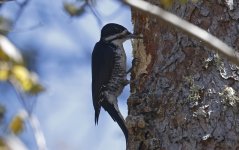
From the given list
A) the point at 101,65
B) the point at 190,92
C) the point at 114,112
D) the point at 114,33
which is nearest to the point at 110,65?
the point at 101,65

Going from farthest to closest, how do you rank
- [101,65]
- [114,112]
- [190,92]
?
[101,65]
[114,112]
[190,92]

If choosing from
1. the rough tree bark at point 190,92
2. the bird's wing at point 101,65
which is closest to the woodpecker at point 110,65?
the bird's wing at point 101,65

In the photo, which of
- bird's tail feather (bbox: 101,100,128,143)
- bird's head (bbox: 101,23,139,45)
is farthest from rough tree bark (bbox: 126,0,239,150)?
bird's head (bbox: 101,23,139,45)

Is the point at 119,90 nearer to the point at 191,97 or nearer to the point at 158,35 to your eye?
the point at 158,35

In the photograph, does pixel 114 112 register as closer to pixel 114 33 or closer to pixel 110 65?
pixel 110 65

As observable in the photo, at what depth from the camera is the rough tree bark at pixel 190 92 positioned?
3.21m

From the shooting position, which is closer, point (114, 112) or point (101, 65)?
point (114, 112)

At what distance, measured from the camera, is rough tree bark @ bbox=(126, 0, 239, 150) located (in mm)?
3205

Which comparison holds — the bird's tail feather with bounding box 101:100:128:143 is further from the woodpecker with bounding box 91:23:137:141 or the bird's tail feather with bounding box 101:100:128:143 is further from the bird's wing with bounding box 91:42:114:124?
the bird's wing with bounding box 91:42:114:124

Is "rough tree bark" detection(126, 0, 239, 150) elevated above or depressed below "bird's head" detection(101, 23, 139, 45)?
below

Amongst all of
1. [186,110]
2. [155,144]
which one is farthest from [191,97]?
[155,144]

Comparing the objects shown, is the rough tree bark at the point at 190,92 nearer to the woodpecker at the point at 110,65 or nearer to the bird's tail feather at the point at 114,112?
the bird's tail feather at the point at 114,112

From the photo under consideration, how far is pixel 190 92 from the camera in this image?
131 inches

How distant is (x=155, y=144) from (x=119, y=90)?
169 centimetres
